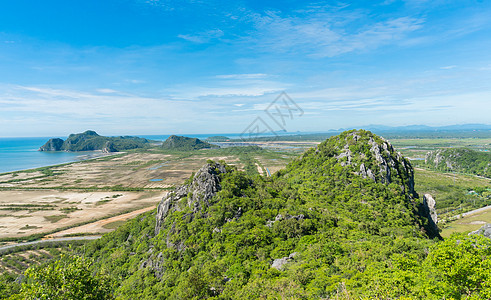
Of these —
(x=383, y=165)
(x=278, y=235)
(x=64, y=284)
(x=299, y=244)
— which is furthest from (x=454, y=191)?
(x=64, y=284)

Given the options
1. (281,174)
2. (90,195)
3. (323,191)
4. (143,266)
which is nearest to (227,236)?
(143,266)

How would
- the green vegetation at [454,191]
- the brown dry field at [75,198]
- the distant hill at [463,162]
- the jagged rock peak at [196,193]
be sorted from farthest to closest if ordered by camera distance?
the distant hill at [463,162] → the green vegetation at [454,191] → the brown dry field at [75,198] → the jagged rock peak at [196,193]

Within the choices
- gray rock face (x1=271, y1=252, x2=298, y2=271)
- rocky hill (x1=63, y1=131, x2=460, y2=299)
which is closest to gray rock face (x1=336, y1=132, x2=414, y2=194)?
rocky hill (x1=63, y1=131, x2=460, y2=299)

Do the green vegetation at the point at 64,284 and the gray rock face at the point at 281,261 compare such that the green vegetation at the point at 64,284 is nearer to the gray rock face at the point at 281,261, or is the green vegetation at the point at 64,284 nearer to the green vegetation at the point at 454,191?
the gray rock face at the point at 281,261

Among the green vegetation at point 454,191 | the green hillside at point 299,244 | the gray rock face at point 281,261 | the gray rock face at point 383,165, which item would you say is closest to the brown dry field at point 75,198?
the green hillside at point 299,244

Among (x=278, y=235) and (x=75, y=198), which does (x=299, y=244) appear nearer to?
(x=278, y=235)

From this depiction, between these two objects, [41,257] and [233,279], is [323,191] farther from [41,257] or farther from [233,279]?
[41,257]
